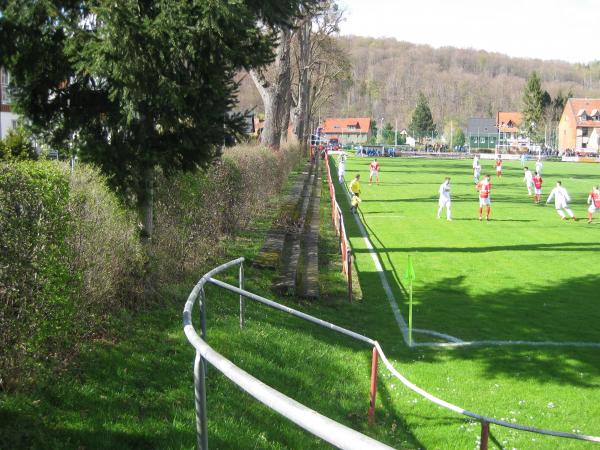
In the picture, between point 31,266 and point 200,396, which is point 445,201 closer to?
point 31,266

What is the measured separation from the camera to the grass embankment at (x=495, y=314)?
24.2ft

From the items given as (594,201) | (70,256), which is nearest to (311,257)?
(70,256)

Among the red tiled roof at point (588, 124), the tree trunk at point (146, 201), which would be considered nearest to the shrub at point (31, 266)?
the tree trunk at point (146, 201)

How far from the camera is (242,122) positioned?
8336 mm

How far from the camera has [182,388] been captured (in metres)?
5.61

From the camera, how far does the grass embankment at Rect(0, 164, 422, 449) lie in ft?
Answer: 14.7

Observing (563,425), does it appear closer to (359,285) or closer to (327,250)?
(359,285)

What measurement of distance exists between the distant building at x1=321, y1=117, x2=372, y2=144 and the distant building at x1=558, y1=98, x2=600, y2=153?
56.9 meters

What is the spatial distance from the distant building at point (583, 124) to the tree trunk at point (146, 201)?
117 metres

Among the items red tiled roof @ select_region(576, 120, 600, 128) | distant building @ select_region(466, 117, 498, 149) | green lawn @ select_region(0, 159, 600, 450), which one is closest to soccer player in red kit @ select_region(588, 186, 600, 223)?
green lawn @ select_region(0, 159, 600, 450)

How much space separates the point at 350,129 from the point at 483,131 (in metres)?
36.8

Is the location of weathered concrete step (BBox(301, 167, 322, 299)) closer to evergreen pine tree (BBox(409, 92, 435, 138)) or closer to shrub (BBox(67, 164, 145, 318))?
shrub (BBox(67, 164, 145, 318))

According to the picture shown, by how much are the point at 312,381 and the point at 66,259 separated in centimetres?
316

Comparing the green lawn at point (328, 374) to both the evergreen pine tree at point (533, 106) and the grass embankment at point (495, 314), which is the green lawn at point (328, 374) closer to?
the grass embankment at point (495, 314)
